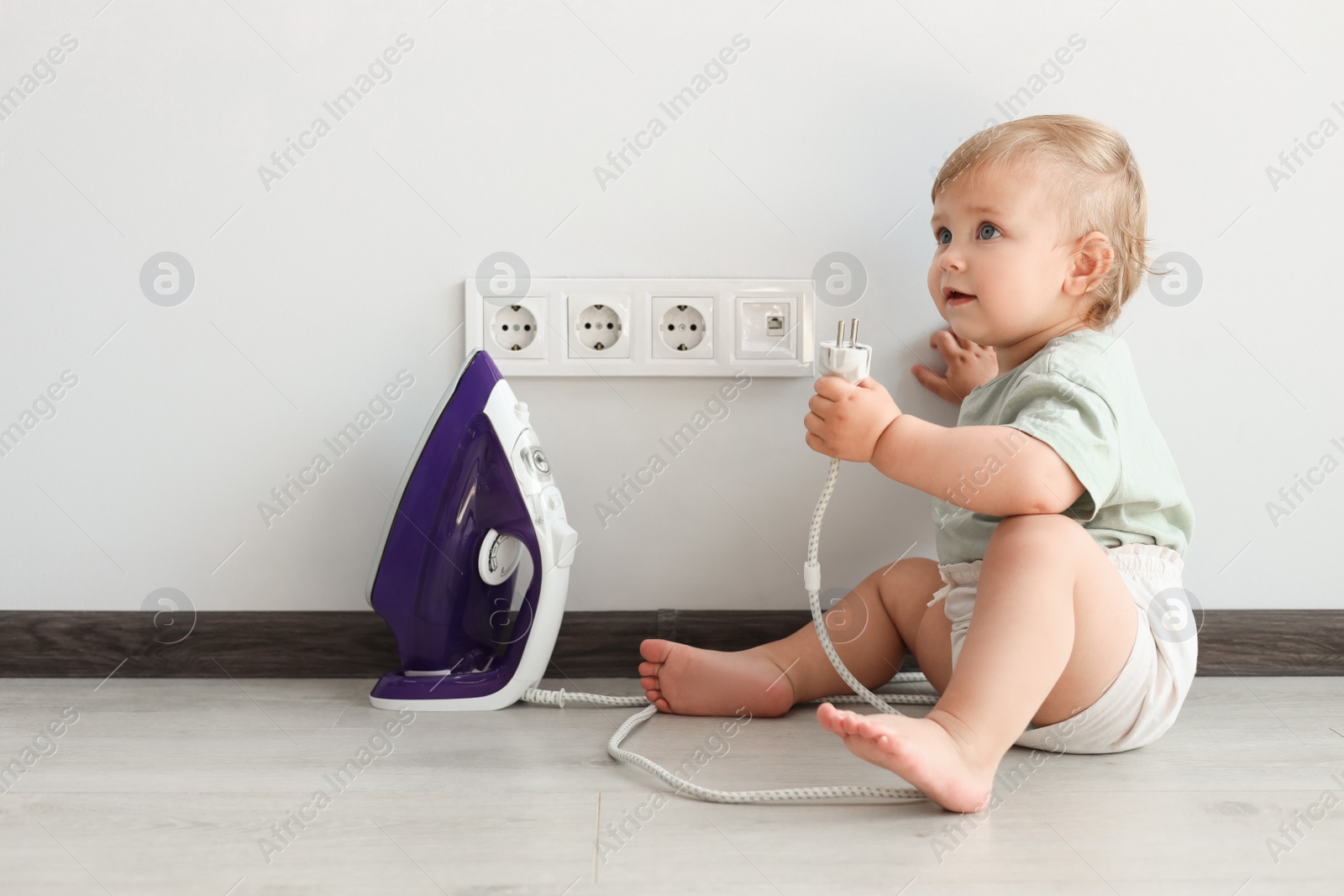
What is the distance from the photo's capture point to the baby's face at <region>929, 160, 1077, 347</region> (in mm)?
842

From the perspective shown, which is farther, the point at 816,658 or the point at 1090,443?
the point at 816,658

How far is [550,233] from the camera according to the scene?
3.28 feet

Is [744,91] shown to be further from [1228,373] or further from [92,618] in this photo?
[92,618]

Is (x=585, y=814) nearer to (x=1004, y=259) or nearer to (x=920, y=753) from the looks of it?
(x=920, y=753)

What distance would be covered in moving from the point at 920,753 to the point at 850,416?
0.89 feet

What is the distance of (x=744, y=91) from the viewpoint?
999 mm

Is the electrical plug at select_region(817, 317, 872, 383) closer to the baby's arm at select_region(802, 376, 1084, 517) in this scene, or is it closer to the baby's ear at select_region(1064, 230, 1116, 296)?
the baby's arm at select_region(802, 376, 1084, 517)

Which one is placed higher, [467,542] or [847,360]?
[847,360]

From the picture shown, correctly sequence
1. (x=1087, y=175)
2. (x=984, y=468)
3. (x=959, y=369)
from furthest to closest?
(x=959, y=369), (x=1087, y=175), (x=984, y=468)

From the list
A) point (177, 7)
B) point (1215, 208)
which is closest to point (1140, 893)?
point (1215, 208)

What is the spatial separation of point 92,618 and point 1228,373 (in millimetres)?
1231

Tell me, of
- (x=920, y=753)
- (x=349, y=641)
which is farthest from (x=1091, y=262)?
(x=349, y=641)

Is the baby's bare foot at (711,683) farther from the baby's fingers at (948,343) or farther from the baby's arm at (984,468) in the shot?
the baby's fingers at (948,343)

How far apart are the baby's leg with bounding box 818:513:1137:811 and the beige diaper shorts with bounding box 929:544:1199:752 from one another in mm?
12
